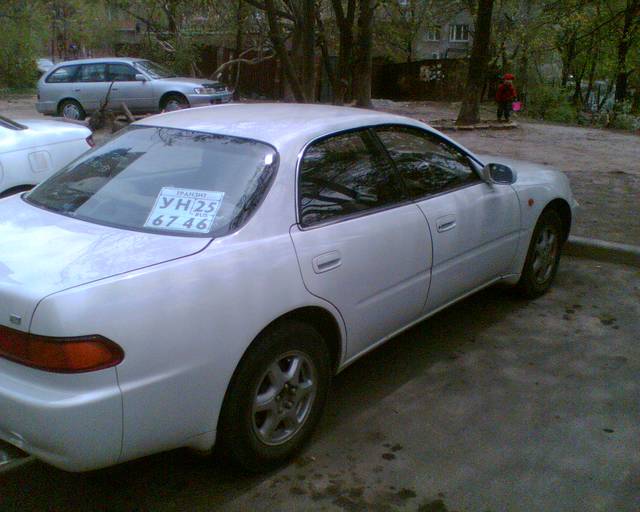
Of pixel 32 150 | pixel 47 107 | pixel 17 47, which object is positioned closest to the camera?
pixel 32 150

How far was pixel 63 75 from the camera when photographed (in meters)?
18.8

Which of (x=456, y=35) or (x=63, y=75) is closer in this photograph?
(x=63, y=75)

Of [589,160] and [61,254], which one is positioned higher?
[61,254]

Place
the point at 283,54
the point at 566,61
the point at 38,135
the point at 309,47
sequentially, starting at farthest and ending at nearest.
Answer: the point at 566,61 < the point at 309,47 < the point at 283,54 < the point at 38,135

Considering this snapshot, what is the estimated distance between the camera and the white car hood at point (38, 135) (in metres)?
6.01

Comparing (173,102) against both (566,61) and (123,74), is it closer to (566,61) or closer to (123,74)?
(123,74)

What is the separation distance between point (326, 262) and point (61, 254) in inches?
45.0

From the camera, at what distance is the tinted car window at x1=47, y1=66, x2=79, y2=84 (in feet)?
61.5

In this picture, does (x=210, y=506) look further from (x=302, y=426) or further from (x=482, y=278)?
(x=482, y=278)

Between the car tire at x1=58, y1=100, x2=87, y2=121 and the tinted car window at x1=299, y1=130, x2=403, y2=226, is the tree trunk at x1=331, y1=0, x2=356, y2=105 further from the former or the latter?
the tinted car window at x1=299, y1=130, x2=403, y2=226

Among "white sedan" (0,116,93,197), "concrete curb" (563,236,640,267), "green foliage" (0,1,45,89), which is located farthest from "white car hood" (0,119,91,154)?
"green foliage" (0,1,45,89)

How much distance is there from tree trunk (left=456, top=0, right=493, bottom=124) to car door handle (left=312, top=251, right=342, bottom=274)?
1445 cm

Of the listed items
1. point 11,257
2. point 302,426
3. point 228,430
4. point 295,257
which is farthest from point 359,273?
point 11,257

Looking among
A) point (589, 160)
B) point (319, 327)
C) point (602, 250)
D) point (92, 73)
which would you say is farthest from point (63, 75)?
point (319, 327)
